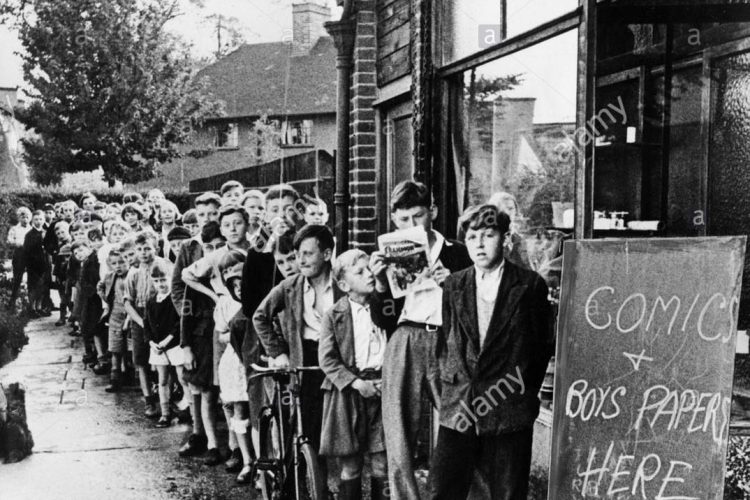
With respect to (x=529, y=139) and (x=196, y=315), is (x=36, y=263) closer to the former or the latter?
(x=196, y=315)

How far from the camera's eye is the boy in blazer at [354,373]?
16.0 ft

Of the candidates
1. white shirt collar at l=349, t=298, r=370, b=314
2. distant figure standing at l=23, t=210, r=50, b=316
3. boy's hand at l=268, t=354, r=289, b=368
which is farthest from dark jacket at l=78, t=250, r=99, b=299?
white shirt collar at l=349, t=298, r=370, b=314

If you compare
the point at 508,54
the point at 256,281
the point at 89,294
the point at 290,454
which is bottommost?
the point at 290,454

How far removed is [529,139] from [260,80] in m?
2.20

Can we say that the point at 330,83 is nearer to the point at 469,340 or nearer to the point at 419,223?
the point at 419,223

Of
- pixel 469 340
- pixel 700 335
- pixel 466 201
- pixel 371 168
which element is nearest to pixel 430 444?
pixel 466 201

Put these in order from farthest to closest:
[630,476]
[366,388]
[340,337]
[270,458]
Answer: [270,458] → [340,337] → [366,388] → [630,476]

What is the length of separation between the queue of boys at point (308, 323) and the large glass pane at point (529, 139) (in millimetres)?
475

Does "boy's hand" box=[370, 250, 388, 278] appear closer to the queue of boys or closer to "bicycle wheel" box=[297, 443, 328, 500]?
the queue of boys

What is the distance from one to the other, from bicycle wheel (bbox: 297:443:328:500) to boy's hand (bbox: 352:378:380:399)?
38 cm

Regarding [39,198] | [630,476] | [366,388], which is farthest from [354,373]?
[39,198]

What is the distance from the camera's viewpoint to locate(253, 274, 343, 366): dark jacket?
17.7 feet

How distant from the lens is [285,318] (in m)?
5.44

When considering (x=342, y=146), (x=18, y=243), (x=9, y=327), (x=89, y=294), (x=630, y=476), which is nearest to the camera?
(x=630, y=476)
